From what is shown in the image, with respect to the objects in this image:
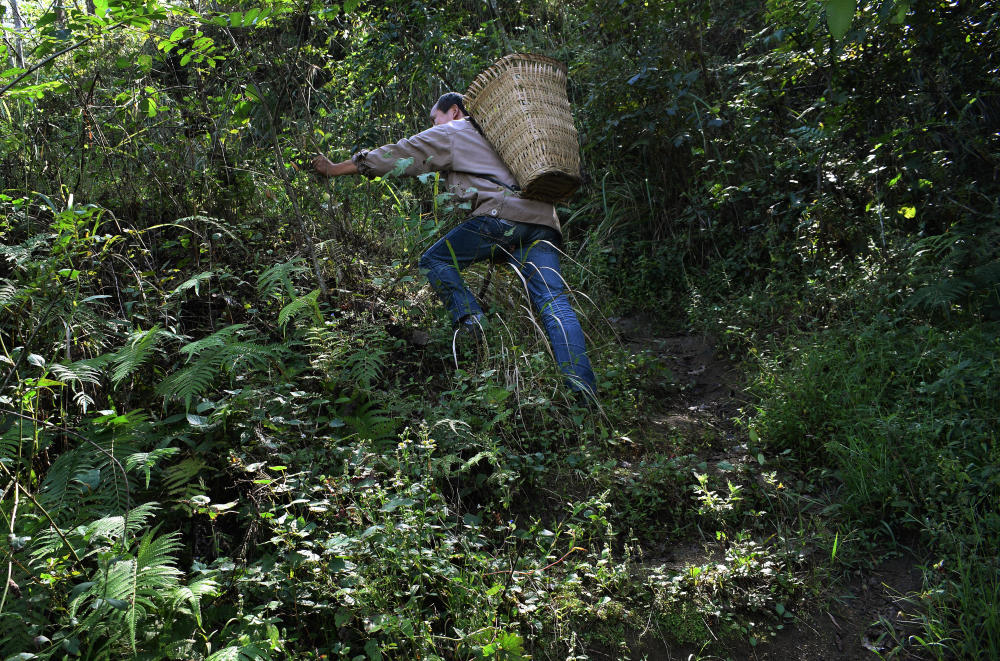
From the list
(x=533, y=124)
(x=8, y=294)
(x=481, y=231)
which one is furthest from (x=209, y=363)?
(x=533, y=124)

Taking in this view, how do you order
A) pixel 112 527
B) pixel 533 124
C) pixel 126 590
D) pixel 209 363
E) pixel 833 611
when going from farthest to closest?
pixel 533 124 → pixel 209 363 → pixel 833 611 → pixel 112 527 → pixel 126 590

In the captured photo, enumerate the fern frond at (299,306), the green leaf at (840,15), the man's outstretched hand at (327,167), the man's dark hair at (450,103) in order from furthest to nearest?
the man's dark hair at (450,103) → the man's outstretched hand at (327,167) → the fern frond at (299,306) → the green leaf at (840,15)

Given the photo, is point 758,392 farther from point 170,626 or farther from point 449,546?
point 170,626

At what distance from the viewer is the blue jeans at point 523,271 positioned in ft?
13.4

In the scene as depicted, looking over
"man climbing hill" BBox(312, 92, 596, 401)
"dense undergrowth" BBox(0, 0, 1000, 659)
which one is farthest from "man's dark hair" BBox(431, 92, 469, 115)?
"dense undergrowth" BBox(0, 0, 1000, 659)

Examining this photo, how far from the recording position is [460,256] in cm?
436

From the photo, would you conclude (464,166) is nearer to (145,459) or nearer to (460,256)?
(460,256)

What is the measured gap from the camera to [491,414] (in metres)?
3.55

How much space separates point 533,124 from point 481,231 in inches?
28.6

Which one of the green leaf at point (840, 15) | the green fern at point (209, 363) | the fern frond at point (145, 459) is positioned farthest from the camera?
the green fern at point (209, 363)

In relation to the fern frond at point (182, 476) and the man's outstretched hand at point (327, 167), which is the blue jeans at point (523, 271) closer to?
the man's outstretched hand at point (327, 167)

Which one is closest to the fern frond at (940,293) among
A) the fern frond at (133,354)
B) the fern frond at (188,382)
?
the fern frond at (188,382)

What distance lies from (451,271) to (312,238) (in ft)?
3.18

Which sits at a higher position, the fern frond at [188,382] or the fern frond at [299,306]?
the fern frond at [299,306]
